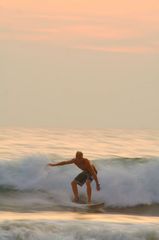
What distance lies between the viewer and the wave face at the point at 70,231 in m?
12.1

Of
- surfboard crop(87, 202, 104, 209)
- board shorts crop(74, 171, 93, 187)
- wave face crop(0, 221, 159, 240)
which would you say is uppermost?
board shorts crop(74, 171, 93, 187)

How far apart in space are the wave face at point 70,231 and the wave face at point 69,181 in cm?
553

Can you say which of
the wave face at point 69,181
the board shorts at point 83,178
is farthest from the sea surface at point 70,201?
the board shorts at point 83,178

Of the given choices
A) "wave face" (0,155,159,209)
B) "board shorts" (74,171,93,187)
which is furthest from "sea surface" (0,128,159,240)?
"board shorts" (74,171,93,187)

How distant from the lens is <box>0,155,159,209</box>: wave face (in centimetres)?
1978

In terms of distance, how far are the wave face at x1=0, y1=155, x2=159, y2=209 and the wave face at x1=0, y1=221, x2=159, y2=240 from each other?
5530 mm

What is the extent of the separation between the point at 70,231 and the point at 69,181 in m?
9.34

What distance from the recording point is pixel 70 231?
12414 mm

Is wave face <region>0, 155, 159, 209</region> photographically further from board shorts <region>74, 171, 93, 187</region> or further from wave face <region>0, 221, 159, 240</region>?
wave face <region>0, 221, 159, 240</region>

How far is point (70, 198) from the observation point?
63.3 ft

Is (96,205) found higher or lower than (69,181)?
lower

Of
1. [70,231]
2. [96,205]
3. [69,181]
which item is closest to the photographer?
[70,231]

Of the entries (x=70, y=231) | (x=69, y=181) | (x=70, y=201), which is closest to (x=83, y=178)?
(x=70, y=201)

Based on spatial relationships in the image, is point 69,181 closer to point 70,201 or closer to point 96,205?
point 70,201
